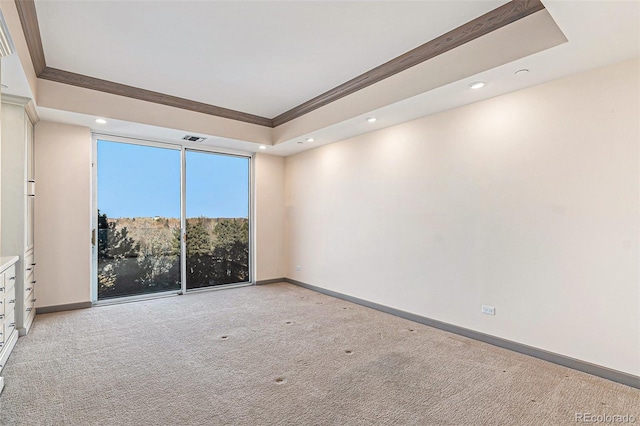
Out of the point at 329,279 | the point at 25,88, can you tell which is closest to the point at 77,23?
the point at 25,88

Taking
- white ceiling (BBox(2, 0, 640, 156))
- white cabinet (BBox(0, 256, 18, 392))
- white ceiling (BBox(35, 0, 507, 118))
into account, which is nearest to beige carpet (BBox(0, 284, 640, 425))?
white cabinet (BBox(0, 256, 18, 392))

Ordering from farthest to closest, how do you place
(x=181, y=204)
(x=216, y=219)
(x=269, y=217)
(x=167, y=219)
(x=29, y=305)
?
(x=269, y=217)
(x=216, y=219)
(x=181, y=204)
(x=167, y=219)
(x=29, y=305)

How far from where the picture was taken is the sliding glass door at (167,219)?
508cm

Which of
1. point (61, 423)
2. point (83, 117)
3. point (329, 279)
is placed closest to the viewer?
point (61, 423)

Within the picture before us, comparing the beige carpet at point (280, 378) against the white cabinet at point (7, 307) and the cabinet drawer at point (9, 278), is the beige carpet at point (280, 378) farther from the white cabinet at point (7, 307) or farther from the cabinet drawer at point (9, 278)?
the cabinet drawer at point (9, 278)

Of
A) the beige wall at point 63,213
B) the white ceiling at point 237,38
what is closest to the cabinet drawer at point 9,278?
the beige wall at point 63,213

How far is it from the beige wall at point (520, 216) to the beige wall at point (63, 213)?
3.98 m

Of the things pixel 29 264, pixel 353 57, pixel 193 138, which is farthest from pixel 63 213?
pixel 353 57

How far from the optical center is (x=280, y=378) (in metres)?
2.71

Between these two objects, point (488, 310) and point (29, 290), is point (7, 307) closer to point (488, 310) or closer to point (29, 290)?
point (29, 290)

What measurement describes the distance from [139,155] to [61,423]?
164 inches

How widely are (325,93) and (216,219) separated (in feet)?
10.2

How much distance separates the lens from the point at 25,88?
3355mm

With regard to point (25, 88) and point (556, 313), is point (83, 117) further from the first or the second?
point (556, 313)
